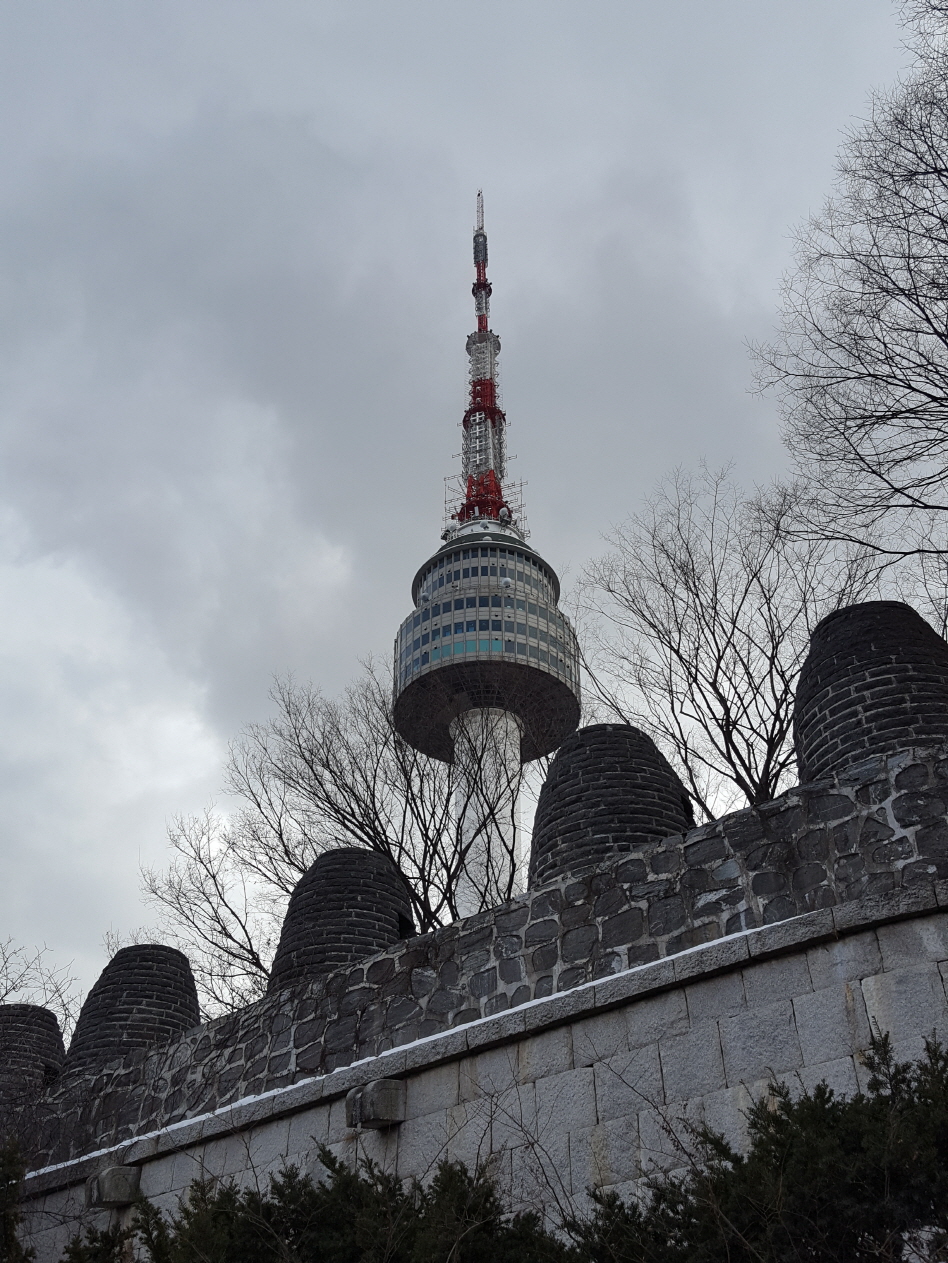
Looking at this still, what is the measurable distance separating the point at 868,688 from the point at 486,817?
32.7 ft

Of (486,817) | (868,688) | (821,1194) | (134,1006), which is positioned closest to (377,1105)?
(821,1194)

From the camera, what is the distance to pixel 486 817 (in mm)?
18312

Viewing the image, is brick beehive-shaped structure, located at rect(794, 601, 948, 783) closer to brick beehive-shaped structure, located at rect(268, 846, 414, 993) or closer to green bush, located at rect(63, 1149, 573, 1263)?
green bush, located at rect(63, 1149, 573, 1263)

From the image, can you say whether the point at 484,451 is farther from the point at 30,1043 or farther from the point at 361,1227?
the point at 361,1227

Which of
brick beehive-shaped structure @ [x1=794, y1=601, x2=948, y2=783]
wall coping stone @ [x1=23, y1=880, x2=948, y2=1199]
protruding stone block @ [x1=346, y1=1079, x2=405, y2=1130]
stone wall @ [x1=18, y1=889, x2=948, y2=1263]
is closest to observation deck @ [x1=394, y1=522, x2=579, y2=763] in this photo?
wall coping stone @ [x1=23, y1=880, x2=948, y2=1199]

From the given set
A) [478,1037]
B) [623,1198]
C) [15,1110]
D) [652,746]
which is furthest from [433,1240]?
[15,1110]

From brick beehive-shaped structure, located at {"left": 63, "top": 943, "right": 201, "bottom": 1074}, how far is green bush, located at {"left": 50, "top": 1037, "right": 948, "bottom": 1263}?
8.44 meters

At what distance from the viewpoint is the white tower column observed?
18.2m

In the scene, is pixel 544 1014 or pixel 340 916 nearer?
pixel 544 1014

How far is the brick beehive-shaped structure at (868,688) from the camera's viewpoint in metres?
8.81

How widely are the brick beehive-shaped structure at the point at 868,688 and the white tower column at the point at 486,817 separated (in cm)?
840

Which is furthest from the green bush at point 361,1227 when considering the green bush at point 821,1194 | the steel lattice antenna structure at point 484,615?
the steel lattice antenna structure at point 484,615

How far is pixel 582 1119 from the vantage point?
24.3ft

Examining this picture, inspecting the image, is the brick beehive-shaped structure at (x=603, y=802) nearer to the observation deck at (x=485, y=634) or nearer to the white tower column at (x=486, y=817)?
the white tower column at (x=486, y=817)
